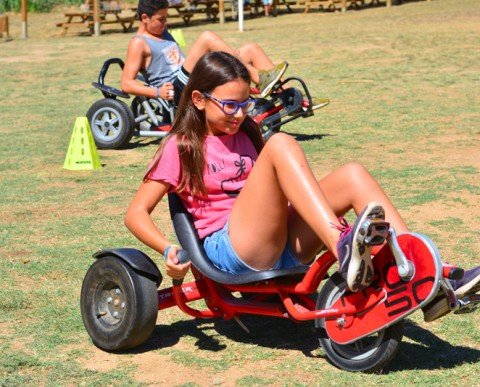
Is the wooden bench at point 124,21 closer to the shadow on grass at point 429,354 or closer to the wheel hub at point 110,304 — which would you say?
the wheel hub at point 110,304

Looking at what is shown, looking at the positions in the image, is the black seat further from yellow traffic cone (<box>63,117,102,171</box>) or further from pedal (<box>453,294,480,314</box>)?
yellow traffic cone (<box>63,117,102,171</box>)

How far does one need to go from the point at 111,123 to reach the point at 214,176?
5467mm

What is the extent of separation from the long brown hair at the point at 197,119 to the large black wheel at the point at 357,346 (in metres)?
0.72

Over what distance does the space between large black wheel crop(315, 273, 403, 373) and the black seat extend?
167 millimetres

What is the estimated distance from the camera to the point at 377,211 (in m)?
3.57

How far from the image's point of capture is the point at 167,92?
8992mm

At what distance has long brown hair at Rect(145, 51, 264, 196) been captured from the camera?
13.8 feet

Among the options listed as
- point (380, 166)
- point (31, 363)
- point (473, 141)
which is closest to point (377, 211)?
point (31, 363)

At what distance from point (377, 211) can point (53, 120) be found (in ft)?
28.0

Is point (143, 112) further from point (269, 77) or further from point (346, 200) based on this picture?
point (346, 200)

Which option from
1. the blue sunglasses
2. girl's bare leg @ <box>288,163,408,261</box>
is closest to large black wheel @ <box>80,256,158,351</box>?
girl's bare leg @ <box>288,163,408,261</box>

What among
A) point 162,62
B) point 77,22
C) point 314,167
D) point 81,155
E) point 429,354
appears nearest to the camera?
point 429,354

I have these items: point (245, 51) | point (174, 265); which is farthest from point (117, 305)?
point (245, 51)

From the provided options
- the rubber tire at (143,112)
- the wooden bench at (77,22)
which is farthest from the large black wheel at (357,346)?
the wooden bench at (77,22)
